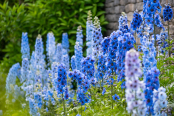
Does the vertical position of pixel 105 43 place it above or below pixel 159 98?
above

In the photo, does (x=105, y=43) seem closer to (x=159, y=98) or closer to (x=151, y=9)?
(x=151, y=9)

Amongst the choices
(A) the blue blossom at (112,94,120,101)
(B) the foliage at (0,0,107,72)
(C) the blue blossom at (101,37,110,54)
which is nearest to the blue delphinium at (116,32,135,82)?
(A) the blue blossom at (112,94,120,101)

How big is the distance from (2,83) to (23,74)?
1.87 metres

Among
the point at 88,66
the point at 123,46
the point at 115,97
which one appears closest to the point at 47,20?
the point at 88,66

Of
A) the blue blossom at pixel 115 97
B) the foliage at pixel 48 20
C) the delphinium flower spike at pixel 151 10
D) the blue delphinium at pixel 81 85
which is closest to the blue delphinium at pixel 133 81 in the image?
the blue blossom at pixel 115 97

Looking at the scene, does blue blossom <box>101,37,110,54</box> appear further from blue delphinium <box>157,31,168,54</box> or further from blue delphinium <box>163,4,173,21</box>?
blue delphinium <box>163,4,173,21</box>

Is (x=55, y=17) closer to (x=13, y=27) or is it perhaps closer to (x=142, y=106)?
(x=13, y=27)

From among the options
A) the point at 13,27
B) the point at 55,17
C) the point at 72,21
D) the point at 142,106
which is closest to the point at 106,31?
the point at 72,21

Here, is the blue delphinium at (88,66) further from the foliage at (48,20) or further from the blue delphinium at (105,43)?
the foliage at (48,20)

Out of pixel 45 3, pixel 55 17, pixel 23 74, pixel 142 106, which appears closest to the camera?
pixel 142 106

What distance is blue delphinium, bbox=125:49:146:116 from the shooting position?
1.49 metres

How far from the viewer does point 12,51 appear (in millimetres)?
7117

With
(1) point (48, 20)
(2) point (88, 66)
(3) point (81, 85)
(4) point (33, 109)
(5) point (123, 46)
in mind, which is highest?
(1) point (48, 20)

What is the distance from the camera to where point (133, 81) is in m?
1.52
